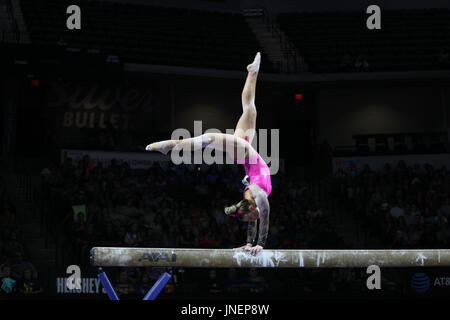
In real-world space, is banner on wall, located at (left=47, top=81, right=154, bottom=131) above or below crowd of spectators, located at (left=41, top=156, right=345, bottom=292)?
above

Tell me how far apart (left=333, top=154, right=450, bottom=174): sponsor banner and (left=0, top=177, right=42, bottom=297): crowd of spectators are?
9112 millimetres

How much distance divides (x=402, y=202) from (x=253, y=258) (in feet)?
28.9

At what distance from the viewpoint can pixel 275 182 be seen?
15.5 m

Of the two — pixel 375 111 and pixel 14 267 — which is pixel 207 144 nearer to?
pixel 14 267

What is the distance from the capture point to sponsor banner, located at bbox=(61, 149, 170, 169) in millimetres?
15672

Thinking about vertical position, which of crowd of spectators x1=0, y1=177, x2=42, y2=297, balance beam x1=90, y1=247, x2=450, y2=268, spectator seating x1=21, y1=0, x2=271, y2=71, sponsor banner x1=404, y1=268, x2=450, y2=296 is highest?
spectator seating x1=21, y1=0, x2=271, y2=71

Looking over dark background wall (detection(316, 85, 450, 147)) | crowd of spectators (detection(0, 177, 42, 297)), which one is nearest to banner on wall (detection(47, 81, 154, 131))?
dark background wall (detection(316, 85, 450, 147))

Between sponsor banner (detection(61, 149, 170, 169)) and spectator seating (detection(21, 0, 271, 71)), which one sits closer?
sponsor banner (detection(61, 149, 170, 169))

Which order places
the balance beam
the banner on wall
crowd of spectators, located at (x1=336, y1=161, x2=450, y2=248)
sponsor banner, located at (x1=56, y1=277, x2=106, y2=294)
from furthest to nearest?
1. the banner on wall
2. crowd of spectators, located at (x1=336, y1=161, x2=450, y2=248)
3. sponsor banner, located at (x1=56, y1=277, x2=106, y2=294)
4. the balance beam

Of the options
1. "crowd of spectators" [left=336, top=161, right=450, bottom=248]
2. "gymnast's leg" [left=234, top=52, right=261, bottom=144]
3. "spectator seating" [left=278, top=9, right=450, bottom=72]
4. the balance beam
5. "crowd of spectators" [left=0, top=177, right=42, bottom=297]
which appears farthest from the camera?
"spectator seating" [left=278, top=9, right=450, bottom=72]

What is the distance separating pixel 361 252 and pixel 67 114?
12830mm

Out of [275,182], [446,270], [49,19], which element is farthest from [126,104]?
[446,270]

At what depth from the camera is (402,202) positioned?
14969 millimetres

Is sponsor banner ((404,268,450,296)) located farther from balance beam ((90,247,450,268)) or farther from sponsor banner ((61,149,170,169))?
sponsor banner ((61,149,170,169))
